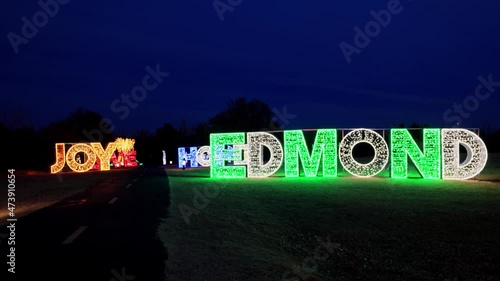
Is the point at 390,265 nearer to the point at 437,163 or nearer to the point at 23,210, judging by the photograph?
the point at 23,210

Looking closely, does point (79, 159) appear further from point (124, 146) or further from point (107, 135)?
point (107, 135)

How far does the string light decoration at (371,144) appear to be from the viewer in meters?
23.6

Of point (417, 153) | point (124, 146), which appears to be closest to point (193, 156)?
point (124, 146)

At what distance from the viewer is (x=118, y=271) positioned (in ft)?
21.9

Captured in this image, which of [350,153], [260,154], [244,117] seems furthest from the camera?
[244,117]

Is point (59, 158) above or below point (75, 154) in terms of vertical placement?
below

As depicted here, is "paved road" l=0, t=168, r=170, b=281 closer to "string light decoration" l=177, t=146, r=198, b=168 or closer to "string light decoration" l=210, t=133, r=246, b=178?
"string light decoration" l=210, t=133, r=246, b=178

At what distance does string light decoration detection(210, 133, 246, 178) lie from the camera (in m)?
26.0

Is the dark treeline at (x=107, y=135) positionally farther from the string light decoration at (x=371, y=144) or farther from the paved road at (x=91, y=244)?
the paved road at (x=91, y=244)

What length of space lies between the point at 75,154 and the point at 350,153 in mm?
25985

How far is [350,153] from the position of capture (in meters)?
24.1

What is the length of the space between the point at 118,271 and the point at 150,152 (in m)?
81.3

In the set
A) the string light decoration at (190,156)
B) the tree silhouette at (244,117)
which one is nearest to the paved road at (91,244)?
the string light decoration at (190,156)

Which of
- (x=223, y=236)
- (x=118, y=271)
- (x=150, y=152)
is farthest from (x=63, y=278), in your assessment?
(x=150, y=152)
